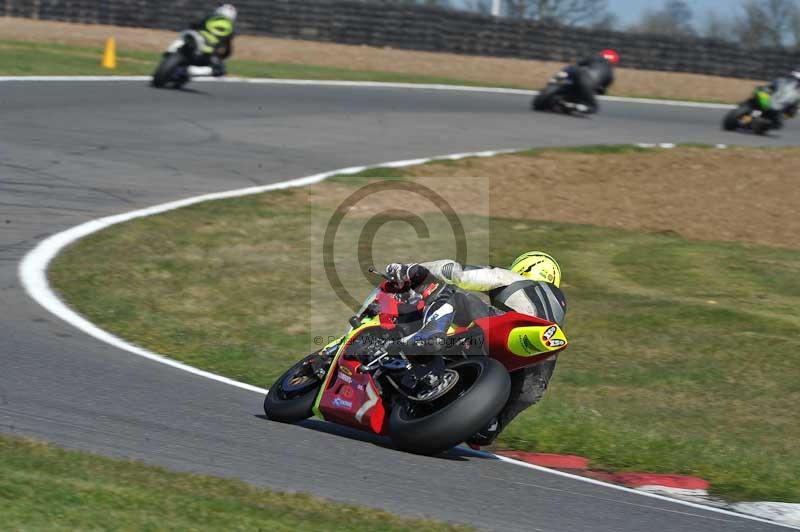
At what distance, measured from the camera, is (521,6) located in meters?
40.0

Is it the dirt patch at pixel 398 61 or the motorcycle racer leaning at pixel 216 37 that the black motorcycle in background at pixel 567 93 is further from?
the motorcycle racer leaning at pixel 216 37

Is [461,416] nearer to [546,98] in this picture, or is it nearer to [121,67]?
[546,98]

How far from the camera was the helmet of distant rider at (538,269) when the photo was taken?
22.9 ft

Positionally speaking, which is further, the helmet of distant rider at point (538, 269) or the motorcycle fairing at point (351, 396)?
the helmet of distant rider at point (538, 269)

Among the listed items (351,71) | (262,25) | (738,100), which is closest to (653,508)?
(351,71)

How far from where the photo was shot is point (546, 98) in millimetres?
23500

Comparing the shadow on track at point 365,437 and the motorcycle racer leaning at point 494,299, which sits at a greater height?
the motorcycle racer leaning at point 494,299

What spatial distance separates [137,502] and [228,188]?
9722 mm

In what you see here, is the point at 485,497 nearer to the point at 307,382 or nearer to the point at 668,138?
the point at 307,382

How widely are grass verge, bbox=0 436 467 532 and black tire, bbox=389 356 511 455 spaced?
0.93 m

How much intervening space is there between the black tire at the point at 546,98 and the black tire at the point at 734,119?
3.45m

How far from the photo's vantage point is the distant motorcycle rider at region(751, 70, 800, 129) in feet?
77.3

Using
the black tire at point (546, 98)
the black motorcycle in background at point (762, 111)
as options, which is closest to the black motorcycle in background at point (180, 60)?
the black tire at point (546, 98)

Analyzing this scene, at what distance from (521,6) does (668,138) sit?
1935 centimetres
